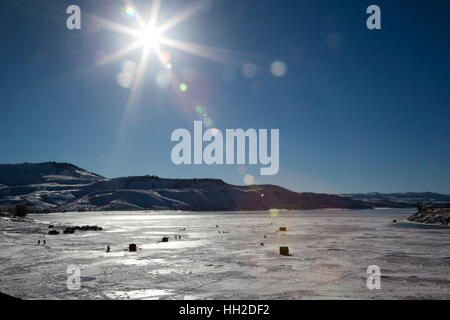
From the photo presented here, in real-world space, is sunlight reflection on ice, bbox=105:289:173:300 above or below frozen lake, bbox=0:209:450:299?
above

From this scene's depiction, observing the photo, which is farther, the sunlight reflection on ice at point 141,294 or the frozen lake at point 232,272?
the frozen lake at point 232,272

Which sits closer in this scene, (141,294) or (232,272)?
(141,294)

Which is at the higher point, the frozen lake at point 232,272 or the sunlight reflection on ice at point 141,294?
the sunlight reflection on ice at point 141,294

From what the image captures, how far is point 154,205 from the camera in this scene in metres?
192

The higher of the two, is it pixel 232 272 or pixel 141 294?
pixel 141 294

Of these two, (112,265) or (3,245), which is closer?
(112,265)

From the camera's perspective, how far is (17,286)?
14.7 m

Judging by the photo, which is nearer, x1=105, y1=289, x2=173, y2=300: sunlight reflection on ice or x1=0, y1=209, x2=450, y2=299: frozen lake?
x1=105, y1=289, x2=173, y2=300: sunlight reflection on ice
